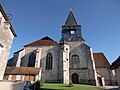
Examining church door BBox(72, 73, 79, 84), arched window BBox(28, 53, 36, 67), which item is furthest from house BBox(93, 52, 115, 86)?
arched window BBox(28, 53, 36, 67)

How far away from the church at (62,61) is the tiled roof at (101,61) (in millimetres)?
369

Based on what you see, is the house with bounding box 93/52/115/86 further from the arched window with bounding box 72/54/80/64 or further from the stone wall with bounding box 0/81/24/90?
the stone wall with bounding box 0/81/24/90

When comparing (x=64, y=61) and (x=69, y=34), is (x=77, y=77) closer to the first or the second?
(x=64, y=61)

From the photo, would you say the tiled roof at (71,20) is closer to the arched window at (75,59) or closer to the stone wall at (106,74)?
the arched window at (75,59)

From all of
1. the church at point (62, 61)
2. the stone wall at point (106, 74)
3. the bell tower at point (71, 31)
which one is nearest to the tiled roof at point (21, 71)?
the church at point (62, 61)

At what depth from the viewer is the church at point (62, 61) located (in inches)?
953

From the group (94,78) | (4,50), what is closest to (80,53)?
(94,78)

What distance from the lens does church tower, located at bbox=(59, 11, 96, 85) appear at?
24173mm

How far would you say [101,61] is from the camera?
30.2m

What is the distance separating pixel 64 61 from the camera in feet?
81.4

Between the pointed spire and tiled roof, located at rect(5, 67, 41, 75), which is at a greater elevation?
the pointed spire

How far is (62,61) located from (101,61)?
11.7 m

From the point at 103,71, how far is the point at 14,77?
66.2 ft

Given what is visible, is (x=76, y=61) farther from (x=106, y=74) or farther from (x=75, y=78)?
(x=106, y=74)
